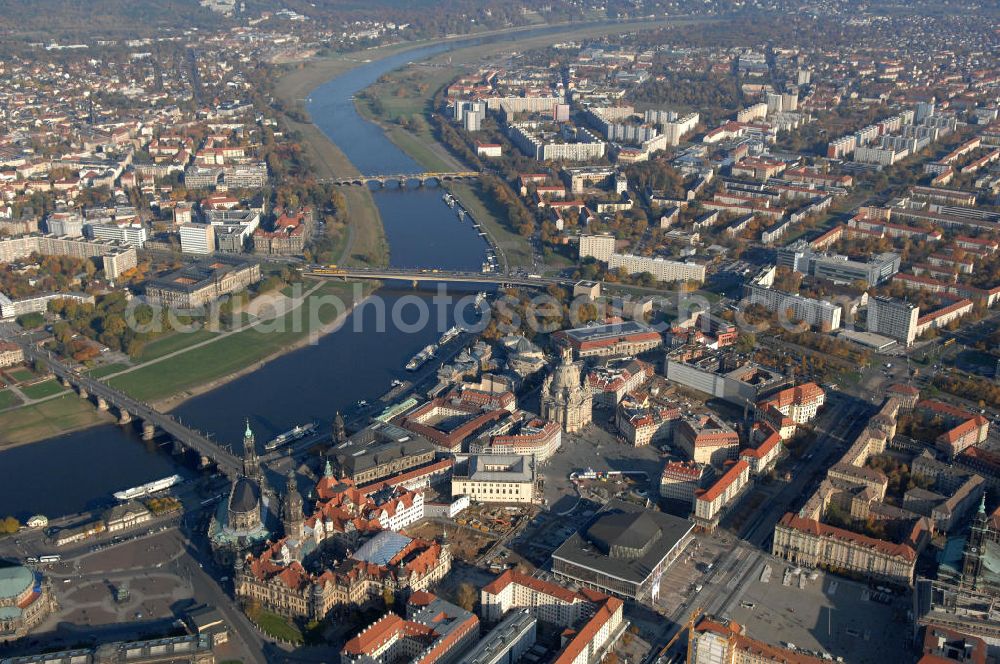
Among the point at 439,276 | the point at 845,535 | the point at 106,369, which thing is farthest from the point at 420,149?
the point at 845,535

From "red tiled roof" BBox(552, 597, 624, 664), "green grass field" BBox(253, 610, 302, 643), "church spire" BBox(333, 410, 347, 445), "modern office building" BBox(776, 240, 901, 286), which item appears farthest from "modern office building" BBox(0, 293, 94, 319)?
"modern office building" BBox(776, 240, 901, 286)

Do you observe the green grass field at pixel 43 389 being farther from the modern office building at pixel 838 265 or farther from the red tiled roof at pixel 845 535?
the modern office building at pixel 838 265

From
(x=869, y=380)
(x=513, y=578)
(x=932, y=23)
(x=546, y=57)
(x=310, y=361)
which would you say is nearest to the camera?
(x=513, y=578)

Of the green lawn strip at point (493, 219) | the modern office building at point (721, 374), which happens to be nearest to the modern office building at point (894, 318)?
the modern office building at point (721, 374)

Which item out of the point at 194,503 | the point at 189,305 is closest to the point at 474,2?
the point at 189,305

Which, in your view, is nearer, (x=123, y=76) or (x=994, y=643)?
(x=994, y=643)

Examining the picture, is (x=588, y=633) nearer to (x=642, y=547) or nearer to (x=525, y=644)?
(x=525, y=644)
